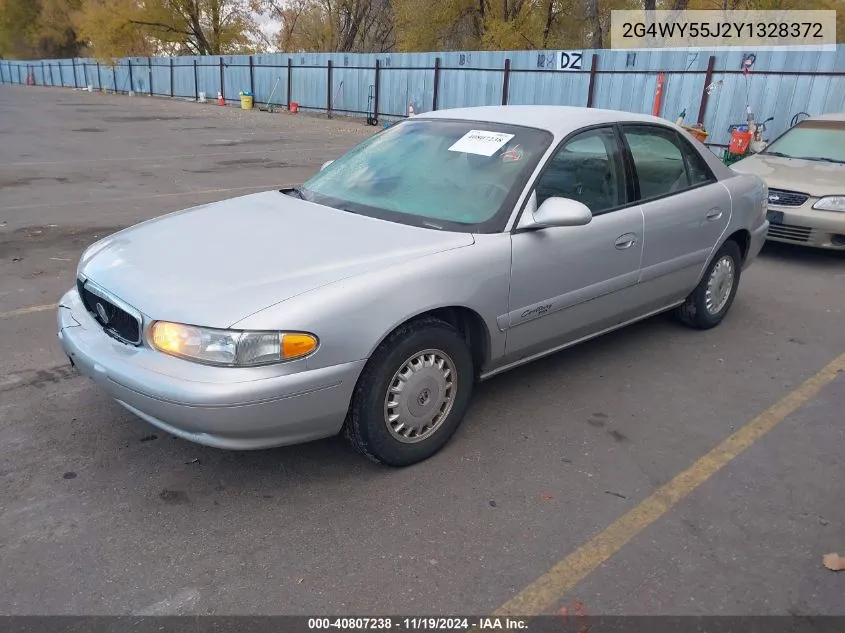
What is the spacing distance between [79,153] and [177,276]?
13270mm

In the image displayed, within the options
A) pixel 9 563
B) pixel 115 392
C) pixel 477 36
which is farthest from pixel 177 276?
pixel 477 36

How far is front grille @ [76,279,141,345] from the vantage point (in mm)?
2887

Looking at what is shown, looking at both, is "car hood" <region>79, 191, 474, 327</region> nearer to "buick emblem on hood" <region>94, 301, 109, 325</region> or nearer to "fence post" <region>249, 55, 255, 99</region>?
"buick emblem on hood" <region>94, 301, 109, 325</region>

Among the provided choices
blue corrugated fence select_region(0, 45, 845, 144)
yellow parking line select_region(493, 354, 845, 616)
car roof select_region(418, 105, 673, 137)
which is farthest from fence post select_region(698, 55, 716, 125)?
yellow parking line select_region(493, 354, 845, 616)

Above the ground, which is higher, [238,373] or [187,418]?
[238,373]

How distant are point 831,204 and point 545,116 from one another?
181 inches

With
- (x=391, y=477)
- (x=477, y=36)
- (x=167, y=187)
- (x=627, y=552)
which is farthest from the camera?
(x=477, y=36)

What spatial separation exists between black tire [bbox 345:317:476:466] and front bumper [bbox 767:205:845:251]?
17.6 ft

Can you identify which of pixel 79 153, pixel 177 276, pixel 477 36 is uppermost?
pixel 477 36

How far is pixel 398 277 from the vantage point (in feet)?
9.76

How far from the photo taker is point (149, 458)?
3240 mm

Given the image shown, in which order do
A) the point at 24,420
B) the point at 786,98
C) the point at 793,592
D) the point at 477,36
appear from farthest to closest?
the point at 477,36
the point at 786,98
the point at 24,420
the point at 793,592

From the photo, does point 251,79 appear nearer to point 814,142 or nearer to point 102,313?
point 814,142

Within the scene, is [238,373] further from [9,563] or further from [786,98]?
[786,98]
